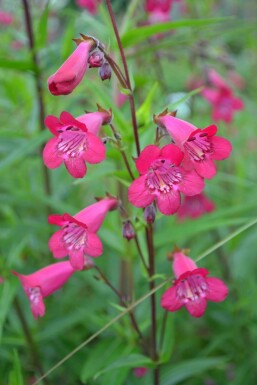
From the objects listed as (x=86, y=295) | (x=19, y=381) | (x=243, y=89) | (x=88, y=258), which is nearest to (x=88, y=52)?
(x=88, y=258)

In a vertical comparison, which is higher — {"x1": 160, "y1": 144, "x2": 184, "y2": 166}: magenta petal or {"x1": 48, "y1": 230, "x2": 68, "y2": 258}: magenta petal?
{"x1": 160, "y1": 144, "x2": 184, "y2": 166}: magenta petal

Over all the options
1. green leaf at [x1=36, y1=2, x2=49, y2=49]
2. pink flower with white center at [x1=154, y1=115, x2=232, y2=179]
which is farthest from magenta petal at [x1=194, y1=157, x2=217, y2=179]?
green leaf at [x1=36, y1=2, x2=49, y2=49]

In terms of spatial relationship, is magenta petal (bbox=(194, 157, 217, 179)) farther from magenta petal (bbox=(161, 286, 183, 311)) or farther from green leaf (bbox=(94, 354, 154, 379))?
green leaf (bbox=(94, 354, 154, 379))

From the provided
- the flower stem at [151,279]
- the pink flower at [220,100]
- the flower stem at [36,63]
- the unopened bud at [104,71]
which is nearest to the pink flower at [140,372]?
the flower stem at [151,279]

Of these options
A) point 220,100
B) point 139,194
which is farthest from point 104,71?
point 220,100

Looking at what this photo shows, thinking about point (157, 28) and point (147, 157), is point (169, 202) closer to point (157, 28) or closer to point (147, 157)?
point (147, 157)

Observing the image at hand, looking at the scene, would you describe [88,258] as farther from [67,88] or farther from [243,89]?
[243,89]
